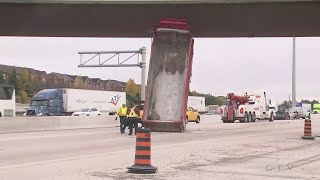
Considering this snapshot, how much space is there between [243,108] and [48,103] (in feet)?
82.8

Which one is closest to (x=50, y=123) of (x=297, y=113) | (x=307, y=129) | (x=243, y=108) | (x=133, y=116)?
(x=133, y=116)

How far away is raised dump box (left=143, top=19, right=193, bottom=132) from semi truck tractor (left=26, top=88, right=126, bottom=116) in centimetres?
3119

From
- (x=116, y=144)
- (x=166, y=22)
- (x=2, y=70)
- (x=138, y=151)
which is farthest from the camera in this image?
(x=2, y=70)

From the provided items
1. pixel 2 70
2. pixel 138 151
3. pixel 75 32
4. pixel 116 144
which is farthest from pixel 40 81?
pixel 138 151

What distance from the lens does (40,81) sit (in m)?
113

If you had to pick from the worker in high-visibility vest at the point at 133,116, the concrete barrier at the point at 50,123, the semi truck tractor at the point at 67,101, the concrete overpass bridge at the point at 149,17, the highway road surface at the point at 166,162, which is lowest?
the highway road surface at the point at 166,162

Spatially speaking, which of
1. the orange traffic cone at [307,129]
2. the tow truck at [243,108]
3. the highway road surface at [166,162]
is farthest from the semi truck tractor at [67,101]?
the highway road surface at [166,162]

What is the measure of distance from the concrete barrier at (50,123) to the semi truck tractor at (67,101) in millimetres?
22078

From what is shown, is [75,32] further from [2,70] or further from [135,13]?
[2,70]

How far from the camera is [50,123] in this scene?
109 feet

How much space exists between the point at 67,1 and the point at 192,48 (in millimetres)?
7912

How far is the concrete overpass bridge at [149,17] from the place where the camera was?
1114 inches

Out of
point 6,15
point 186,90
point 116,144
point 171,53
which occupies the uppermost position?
point 6,15

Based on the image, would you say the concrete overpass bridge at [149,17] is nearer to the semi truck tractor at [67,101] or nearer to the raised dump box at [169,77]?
the raised dump box at [169,77]
